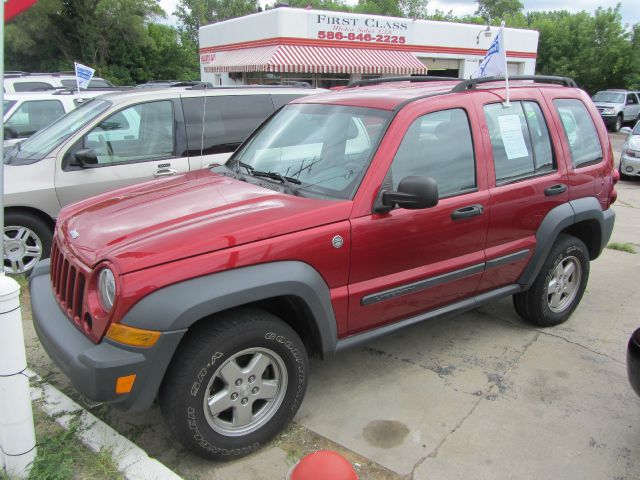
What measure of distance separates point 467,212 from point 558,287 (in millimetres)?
1448

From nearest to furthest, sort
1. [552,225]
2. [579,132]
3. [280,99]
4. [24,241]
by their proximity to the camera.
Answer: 1. [552,225]
2. [579,132]
3. [24,241]
4. [280,99]

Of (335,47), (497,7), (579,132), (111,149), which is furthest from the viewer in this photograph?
(497,7)

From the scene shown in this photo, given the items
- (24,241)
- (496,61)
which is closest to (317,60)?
(24,241)

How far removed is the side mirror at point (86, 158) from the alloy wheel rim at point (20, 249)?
780 millimetres

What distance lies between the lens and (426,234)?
3.27 m

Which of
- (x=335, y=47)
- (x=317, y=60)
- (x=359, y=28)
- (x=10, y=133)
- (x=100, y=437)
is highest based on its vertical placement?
(x=359, y=28)

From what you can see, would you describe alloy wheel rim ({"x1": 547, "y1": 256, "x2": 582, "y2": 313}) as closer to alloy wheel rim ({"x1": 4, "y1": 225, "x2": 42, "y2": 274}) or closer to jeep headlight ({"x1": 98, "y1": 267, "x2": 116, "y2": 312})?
jeep headlight ({"x1": 98, "y1": 267, "x2": 116, "y2": 312})

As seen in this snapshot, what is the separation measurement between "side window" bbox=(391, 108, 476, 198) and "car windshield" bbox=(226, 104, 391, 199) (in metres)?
0.20

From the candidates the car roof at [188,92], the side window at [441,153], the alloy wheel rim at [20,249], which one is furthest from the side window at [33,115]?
the side window at [441,153]

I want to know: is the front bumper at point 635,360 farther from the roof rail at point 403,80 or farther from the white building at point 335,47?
the white building at point 335,47

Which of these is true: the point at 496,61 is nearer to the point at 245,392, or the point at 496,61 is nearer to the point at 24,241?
the point at 245,392

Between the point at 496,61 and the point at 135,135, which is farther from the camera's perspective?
the point at 135,135

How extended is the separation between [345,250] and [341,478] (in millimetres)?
1221

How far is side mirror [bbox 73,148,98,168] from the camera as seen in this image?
16.6ft
